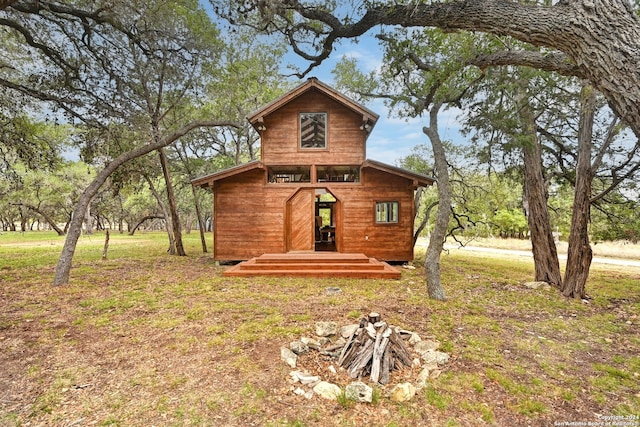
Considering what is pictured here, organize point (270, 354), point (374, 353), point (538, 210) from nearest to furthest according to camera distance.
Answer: point (374, 353), point (270, 354), point (538, 210)

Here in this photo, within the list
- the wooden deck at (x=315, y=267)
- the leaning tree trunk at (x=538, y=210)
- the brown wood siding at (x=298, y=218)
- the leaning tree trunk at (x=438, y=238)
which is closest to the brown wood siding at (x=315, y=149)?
the brown wood siding at (x=298, y=218)

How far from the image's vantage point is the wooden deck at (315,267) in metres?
9.80

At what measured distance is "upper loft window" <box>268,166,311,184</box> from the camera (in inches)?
532

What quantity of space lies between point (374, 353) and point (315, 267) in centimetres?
671

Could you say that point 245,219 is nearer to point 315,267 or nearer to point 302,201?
point 302,201

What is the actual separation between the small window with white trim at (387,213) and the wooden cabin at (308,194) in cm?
4

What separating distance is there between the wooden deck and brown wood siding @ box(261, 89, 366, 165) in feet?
14.1

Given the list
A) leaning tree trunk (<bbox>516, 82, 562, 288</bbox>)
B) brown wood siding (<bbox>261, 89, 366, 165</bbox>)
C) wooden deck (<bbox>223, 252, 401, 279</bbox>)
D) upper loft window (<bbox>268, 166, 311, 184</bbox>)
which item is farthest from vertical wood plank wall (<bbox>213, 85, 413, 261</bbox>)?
leaning tree trunk (<bbox>516, 82, 562, 288</bbox>)

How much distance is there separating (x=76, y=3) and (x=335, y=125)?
8969mm

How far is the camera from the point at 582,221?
7.65m

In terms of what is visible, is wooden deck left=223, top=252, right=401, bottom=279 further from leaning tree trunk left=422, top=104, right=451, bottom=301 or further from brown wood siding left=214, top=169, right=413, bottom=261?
leaning tree trunk left=422, top=104, right=451, bottom=301

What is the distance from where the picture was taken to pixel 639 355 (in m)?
A: 4.45

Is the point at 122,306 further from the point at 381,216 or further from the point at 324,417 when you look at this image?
the point at 381,216

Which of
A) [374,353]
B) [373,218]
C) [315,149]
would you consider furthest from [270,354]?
[315,149]
